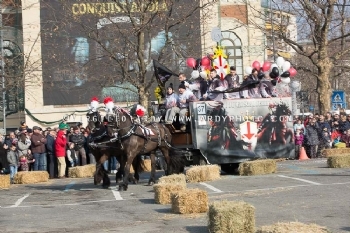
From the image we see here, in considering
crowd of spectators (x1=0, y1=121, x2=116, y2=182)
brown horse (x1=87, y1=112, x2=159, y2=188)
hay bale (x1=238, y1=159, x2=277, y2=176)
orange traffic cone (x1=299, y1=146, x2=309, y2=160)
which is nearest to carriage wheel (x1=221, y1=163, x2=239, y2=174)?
hay bale (x1=238, y1=159, x2=277, y2=176)

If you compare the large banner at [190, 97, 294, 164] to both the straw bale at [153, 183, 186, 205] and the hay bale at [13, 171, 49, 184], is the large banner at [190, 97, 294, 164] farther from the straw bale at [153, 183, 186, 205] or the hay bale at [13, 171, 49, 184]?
the straw bale at [153, 183, 186, 205]

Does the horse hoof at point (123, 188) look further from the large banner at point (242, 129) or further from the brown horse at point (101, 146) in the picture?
the large banner at point (242, 129)

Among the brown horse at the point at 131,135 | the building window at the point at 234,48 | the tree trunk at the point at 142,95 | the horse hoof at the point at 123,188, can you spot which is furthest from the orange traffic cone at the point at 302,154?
the building window at the point at 234,48

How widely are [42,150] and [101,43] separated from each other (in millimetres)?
6452

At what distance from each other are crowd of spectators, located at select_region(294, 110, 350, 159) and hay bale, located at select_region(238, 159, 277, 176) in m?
8.69

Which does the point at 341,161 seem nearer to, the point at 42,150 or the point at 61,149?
the point at 61,149

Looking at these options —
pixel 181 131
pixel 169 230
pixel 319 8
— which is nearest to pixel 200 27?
pixel 319 8

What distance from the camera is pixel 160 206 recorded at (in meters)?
16.2

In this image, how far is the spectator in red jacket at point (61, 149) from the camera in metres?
27.6

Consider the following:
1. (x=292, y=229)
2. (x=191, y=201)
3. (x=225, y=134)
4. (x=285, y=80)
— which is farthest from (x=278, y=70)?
(x=292, y=229)

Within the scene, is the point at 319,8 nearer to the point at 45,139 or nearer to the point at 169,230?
the point at 45,139

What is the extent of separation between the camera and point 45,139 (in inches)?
1094

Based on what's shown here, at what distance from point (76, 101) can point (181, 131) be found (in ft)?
85.6

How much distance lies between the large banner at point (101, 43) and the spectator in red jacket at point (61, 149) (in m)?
5.29
